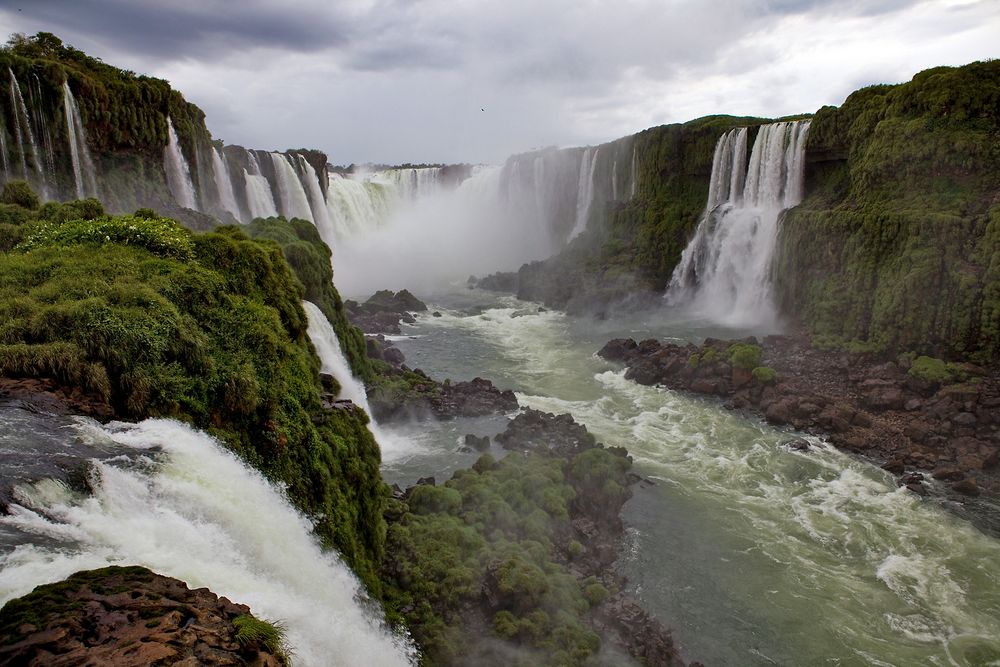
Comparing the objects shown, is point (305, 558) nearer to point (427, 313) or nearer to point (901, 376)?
point (901, 376)

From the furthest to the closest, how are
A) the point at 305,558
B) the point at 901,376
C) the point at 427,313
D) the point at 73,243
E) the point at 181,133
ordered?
the point at 427,313, the point at 181,133, the point at 901,376, the point at 73,243, the point at 305,558

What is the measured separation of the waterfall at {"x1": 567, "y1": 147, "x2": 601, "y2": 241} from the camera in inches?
1955

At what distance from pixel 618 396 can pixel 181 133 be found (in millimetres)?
27719

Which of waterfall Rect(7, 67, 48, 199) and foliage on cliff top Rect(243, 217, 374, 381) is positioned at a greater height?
waterfall Rect(7, 67, 48, 199)

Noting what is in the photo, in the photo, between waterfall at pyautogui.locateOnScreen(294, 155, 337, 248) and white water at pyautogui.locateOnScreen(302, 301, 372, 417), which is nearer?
white water at pyautogui.locateOnScreen(302, 301, 372, 417)

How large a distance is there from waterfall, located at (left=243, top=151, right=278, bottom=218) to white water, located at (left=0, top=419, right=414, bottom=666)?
111ft

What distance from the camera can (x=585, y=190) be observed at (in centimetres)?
5109

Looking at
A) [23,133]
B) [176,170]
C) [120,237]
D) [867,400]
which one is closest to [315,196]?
[176,170]

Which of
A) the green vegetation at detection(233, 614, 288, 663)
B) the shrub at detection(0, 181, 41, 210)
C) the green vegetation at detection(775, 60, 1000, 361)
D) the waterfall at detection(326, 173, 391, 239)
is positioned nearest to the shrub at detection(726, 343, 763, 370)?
the green vegetation at detection(775, 60, 1000, 361)

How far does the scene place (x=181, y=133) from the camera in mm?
31953

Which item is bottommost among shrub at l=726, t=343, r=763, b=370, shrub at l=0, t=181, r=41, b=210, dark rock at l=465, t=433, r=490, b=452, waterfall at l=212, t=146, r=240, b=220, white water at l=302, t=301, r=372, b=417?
dark rock at l=465, t=433, r=490, b=452

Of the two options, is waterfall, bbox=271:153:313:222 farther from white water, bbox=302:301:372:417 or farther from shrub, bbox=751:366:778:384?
shrub, bbox=751:366:778:384

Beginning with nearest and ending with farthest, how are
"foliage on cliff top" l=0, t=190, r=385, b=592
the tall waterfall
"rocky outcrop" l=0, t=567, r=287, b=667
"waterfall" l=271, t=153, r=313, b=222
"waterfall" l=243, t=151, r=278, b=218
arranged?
"rocky outcrop" l=0, t=567, r=287, b=667
"foliage on cliff top" l=0, t=190, r=385, b=592
the tall waterfall
"waterfall" l=243, t=151, r=278, b=218
"waterfall" l=271, t=153, r=313, b=222

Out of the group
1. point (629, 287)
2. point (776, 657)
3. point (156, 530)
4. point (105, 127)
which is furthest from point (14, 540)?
point (629, 287)
